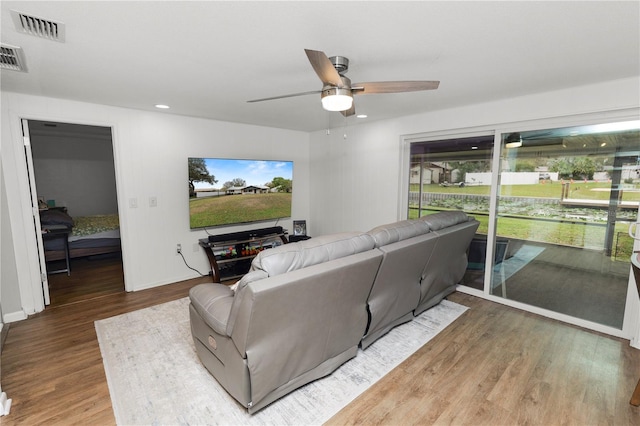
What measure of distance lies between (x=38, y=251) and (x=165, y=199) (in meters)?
1.37

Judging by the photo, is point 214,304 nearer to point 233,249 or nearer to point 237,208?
point 233,249

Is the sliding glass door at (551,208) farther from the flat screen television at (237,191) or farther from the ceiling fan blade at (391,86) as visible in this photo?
the flat screen television at (237,191)

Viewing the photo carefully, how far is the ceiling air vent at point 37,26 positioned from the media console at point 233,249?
2.75 metres

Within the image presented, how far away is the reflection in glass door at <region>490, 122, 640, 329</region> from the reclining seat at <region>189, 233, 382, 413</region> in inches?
87.5

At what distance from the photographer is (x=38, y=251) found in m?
3.22

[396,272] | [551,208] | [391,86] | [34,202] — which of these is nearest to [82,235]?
[34,202]

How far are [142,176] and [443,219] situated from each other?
3.59 meters

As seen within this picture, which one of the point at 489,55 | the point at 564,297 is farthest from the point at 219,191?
the point at 564,297

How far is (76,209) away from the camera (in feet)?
19.2

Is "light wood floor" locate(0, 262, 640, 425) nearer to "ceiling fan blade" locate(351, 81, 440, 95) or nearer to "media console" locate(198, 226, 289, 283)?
"media console" locate(198, 226, 289, 283)

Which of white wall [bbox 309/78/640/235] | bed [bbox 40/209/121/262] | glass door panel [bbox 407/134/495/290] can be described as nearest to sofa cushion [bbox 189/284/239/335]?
white wall [bbox 309/78/640/235]

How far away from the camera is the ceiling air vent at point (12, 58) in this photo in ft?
6.17

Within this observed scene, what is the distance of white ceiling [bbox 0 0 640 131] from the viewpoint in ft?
4.85

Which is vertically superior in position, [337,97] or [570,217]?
[337,97]
